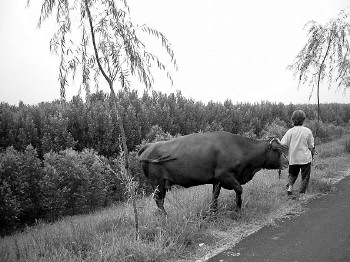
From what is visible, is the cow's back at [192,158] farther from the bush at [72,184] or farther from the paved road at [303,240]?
the bush at [72,184]

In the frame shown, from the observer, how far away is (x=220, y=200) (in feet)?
23.3

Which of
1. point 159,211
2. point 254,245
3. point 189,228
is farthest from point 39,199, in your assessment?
point 254,245

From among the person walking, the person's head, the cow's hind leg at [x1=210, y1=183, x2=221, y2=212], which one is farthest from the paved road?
the person's head

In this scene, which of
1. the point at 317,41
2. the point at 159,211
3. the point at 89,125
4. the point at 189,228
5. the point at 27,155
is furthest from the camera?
the point at 317,41

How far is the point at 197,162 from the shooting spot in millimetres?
6113

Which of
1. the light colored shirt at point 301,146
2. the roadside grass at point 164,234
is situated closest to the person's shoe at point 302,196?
the roadside grass at point 164,234

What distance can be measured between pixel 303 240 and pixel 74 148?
9099 mm

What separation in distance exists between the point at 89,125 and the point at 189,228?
8.32m

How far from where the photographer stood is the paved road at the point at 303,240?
4754 millimetres

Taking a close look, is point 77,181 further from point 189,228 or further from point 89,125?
point 189,228

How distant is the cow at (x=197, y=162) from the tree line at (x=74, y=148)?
77 cm

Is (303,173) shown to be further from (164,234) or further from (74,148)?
(74,148)

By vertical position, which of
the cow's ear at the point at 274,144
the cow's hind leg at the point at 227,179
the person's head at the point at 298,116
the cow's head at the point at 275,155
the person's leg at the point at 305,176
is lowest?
the person's leg at the point at 305,176

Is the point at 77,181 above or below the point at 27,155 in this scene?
below
